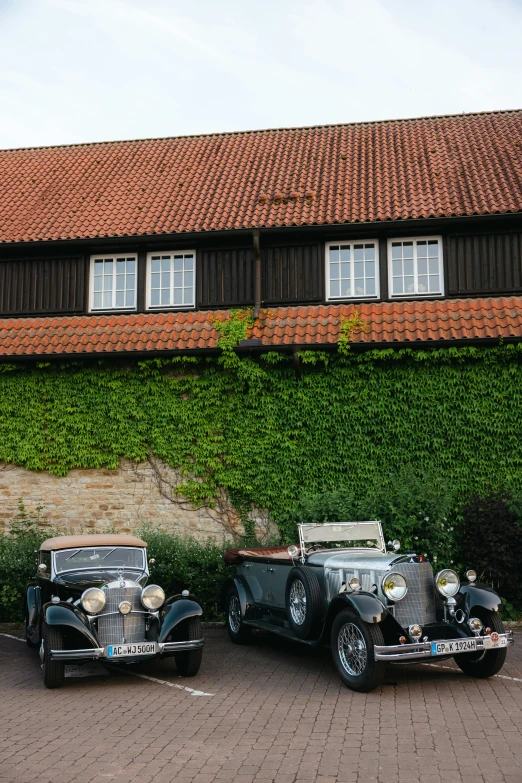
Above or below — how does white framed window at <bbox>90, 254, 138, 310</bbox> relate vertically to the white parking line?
above

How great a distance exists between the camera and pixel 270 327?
13.7 meters

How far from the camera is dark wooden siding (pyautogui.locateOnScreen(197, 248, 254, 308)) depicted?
47.8 ft

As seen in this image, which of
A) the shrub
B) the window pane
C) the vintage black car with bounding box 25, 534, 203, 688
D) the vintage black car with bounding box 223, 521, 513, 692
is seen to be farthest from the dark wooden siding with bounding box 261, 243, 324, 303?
the vintage black car with bounding box 25, 534, 203, 688

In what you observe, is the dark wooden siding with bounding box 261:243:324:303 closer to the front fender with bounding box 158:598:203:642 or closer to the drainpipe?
the drainpipe

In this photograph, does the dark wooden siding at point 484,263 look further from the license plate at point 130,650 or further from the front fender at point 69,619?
the front fender at point 69,619

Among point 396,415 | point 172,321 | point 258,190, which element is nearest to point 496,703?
point 396,415

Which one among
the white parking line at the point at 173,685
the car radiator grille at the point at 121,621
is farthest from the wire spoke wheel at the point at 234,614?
the car radiator grille at the point at 121,621

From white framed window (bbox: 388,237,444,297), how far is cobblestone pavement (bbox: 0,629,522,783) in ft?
25.2

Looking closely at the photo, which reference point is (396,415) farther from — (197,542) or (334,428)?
(197,542)

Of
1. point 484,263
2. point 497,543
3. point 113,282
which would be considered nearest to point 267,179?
point 113,282

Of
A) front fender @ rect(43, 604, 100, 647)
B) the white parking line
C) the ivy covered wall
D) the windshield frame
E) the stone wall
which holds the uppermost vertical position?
the ivy covered wall

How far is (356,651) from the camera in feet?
23.3

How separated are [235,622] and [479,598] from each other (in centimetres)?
357

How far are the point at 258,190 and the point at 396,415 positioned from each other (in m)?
6.10
